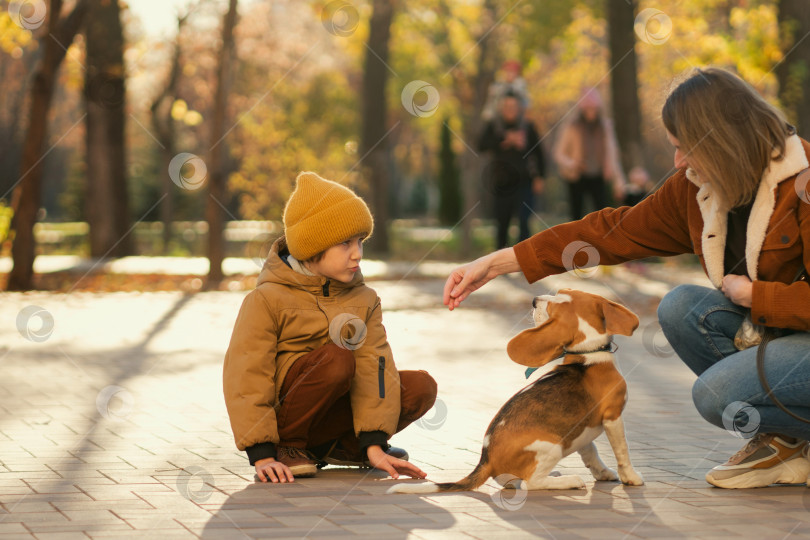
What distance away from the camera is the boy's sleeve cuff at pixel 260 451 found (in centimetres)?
441

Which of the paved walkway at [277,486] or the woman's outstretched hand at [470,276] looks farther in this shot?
the woman's outstretched hand at [470,276]

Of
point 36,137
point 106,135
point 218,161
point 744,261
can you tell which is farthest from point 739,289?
point 106,135

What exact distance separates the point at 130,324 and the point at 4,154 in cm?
2357

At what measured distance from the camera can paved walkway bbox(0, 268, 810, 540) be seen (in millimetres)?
3740

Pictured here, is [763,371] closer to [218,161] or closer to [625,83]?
[218,161]

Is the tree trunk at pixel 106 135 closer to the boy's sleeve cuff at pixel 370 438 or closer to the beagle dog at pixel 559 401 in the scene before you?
the boy's sleeve cuff at pixel 370 438

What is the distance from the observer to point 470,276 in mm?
4574

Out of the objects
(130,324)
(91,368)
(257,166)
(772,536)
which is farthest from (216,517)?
(257,166)

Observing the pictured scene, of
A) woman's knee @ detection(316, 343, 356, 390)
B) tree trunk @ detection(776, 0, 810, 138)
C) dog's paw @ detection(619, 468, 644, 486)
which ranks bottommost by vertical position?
dog's paw @ detection(619, 468, 644, 486)

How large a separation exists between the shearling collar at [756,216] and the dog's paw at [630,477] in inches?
33.6

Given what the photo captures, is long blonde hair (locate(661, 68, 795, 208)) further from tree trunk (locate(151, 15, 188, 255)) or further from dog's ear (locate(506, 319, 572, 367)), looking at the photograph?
tree trunk (locate(151, 15, 188, 255))

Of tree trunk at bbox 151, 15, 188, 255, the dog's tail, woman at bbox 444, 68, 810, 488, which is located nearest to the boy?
the dog's tail

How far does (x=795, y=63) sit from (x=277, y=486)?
13749 millimetres

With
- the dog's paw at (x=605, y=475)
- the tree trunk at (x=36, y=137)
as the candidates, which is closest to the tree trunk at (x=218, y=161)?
the tree trunk at (x=36, y=137)
